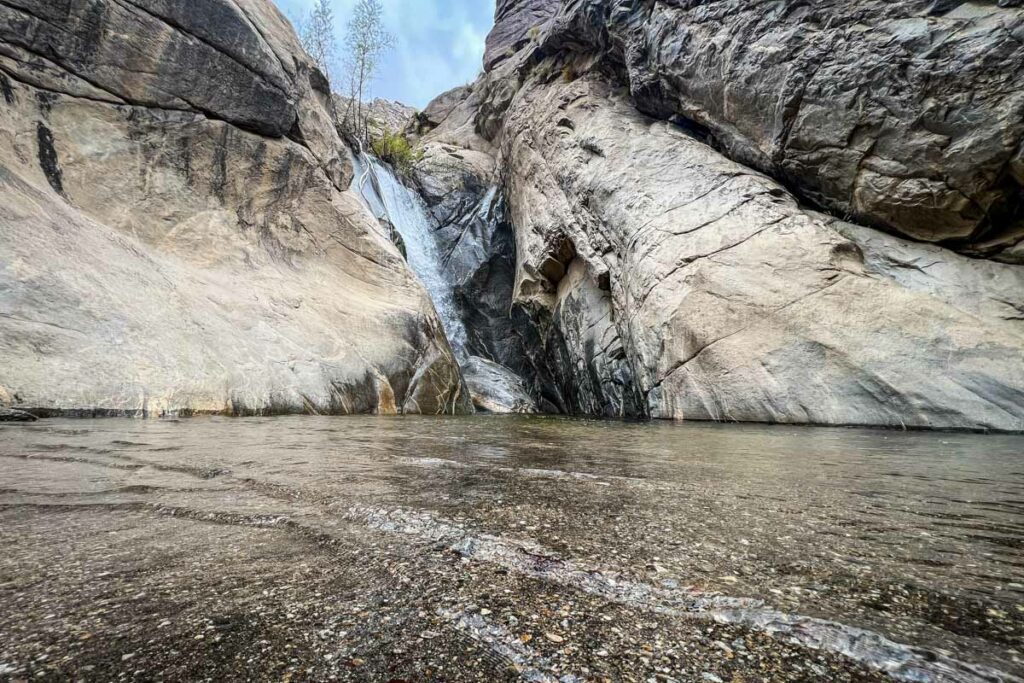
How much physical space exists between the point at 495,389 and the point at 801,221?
852 centimetres

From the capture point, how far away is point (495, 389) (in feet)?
47.6

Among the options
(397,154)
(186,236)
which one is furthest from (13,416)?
(397,154)

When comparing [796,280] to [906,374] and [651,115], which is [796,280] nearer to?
[906,374]

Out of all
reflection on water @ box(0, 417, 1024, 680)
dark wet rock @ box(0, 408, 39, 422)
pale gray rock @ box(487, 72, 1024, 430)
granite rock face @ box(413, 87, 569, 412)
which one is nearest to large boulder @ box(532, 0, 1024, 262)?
pale gray rock @ box(487, 72, 1024, 430)

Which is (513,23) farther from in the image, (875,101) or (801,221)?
(801,221)

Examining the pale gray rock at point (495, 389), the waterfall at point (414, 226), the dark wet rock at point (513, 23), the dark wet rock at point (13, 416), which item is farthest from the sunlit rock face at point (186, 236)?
the dark wet rock at point (513, 23)

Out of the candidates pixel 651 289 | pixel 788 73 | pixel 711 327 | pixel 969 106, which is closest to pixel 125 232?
pixel 651 289

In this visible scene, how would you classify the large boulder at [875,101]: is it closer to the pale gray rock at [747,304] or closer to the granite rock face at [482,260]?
the pale gray rock at [747,304]

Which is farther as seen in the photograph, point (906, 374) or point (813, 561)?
point (906, 374)

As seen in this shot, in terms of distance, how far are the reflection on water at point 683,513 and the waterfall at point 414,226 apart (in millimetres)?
12377

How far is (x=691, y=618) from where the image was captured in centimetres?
111

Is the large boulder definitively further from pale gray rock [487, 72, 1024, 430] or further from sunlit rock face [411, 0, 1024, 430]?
pale gray rock [487, 72, 1024, 430]

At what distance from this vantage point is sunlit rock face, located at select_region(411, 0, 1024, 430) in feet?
25.7

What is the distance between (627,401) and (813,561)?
389 inches
